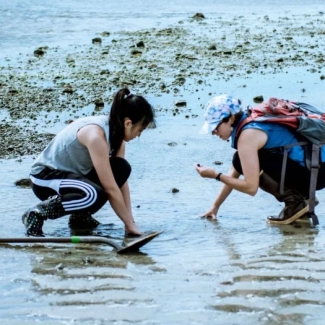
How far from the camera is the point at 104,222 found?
20.5 feet

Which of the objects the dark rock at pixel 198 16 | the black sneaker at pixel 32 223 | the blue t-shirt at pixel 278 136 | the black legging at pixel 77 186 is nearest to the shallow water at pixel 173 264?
the black sneaker at pixel 32 223

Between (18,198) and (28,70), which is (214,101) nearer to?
(18,198)

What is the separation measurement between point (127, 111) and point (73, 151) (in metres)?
0.45

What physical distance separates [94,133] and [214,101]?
30.0 inches

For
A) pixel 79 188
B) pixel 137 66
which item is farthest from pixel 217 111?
pixel 137 66

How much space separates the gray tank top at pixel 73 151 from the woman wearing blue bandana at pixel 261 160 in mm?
678

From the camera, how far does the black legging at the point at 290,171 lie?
5.99 metres

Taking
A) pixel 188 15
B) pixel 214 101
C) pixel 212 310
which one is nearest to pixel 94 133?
pixel 214 101

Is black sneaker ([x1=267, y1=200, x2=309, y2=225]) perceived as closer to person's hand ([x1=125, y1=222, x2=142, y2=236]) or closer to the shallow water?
the shallow water

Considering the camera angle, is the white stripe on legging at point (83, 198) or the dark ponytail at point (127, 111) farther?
the white stripe on legging at point (83, 198)

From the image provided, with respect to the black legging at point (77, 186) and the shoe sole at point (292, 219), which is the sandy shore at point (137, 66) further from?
the shoe sole at point (292, 219)

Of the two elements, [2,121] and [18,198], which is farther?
[2,121]

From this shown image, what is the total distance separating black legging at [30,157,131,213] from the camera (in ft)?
19.0

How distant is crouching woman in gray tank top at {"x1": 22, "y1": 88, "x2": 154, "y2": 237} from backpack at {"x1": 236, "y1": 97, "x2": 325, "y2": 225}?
0.71 m
